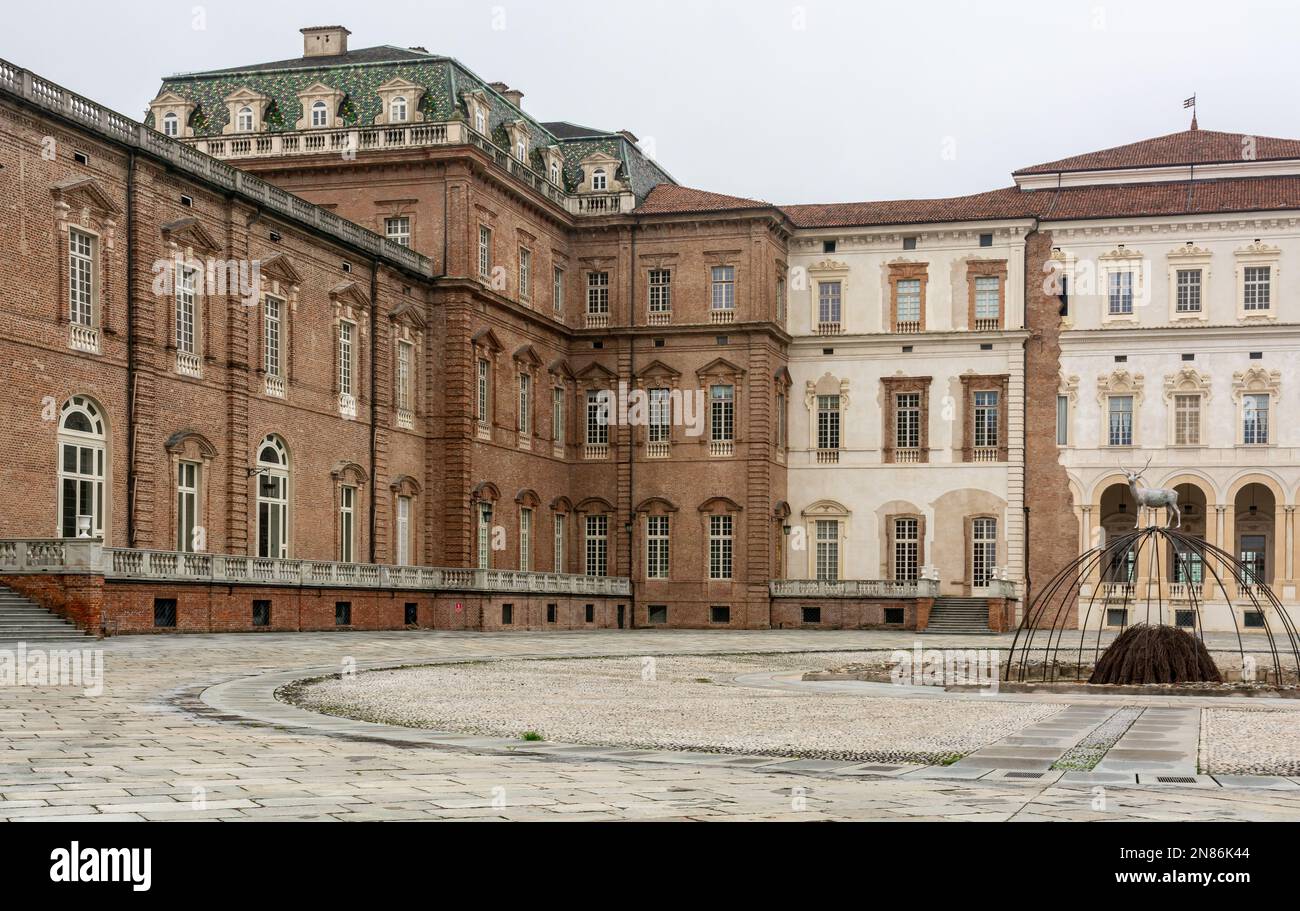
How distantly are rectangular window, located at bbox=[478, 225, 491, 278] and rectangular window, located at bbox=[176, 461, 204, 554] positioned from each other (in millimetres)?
14838

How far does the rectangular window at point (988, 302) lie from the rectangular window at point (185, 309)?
97.5ft

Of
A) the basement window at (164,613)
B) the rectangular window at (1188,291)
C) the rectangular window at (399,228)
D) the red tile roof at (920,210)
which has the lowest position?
the basement window at (164,613)

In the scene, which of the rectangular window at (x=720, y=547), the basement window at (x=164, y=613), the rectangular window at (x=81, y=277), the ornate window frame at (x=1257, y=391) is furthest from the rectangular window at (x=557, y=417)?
the basement window at (x=164, y=613)

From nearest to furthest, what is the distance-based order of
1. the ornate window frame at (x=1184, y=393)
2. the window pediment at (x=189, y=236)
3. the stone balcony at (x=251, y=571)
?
1. the stone balcony at (x=251, y=571)
2. the window pediment at (x=189, y=236)
3. the ornate window frame at (x=1184, y=393)

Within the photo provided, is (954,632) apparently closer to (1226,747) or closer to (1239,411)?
(1239,411)

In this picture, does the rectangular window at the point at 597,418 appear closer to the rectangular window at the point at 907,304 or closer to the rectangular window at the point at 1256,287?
→ the rectangular window at the point at 907,304

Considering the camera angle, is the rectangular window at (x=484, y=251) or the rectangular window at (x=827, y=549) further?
the rectangular window at (x=827, y=549)

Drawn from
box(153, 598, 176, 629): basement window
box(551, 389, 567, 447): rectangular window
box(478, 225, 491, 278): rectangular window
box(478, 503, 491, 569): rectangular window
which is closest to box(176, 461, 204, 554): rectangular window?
box(153, 598, 176, 629): basement window

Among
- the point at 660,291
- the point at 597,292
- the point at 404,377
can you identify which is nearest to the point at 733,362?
the point at 660,291

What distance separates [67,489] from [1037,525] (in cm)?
3516

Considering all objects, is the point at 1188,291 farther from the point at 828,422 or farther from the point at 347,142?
the point at 347,142

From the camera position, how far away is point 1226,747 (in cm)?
1503

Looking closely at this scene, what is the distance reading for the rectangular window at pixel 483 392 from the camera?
175ft
